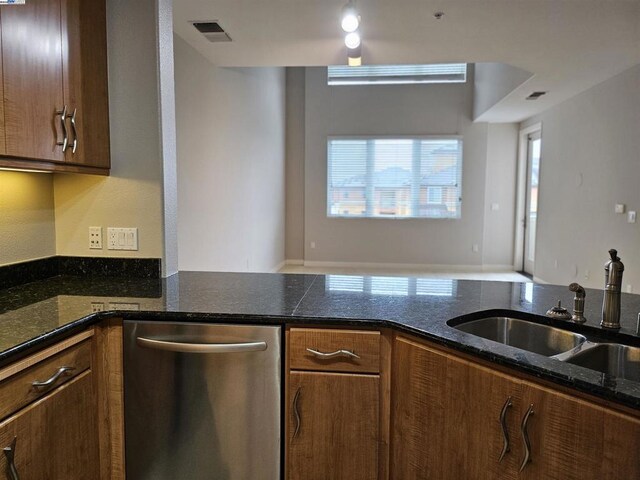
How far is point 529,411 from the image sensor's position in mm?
1108

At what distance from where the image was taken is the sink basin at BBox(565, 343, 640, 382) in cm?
129

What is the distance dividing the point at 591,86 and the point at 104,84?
5.31 m

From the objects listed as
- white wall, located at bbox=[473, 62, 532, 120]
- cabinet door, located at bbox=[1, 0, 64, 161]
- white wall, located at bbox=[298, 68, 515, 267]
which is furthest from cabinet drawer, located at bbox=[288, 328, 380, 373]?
white wall, located at bbox=[298, 68, 515, 267]

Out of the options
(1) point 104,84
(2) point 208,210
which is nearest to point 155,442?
(1) point 104,84

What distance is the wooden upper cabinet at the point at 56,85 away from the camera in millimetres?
1457

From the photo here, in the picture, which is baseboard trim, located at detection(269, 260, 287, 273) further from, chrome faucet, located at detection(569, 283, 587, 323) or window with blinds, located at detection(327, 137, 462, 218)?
chrome faucet, located at detection(569, 283, 587, 323)

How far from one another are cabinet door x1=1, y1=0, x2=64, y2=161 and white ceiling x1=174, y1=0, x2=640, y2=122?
5.67 ft

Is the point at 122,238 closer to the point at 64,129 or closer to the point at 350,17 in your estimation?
→ the point at 64,129

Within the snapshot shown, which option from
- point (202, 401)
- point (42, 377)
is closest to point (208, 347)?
point (202, 401)

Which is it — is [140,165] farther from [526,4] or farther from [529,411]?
[526,4]

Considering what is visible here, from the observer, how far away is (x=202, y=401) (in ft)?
5.05

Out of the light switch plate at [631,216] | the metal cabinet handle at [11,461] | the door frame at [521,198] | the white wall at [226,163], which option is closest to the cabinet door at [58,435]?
the metal cabinet handle at [11,461]

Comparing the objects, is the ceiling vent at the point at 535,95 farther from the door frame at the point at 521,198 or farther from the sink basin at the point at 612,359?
the sink basin at the point at 612,359

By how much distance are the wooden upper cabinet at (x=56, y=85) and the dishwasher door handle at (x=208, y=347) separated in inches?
30.9
